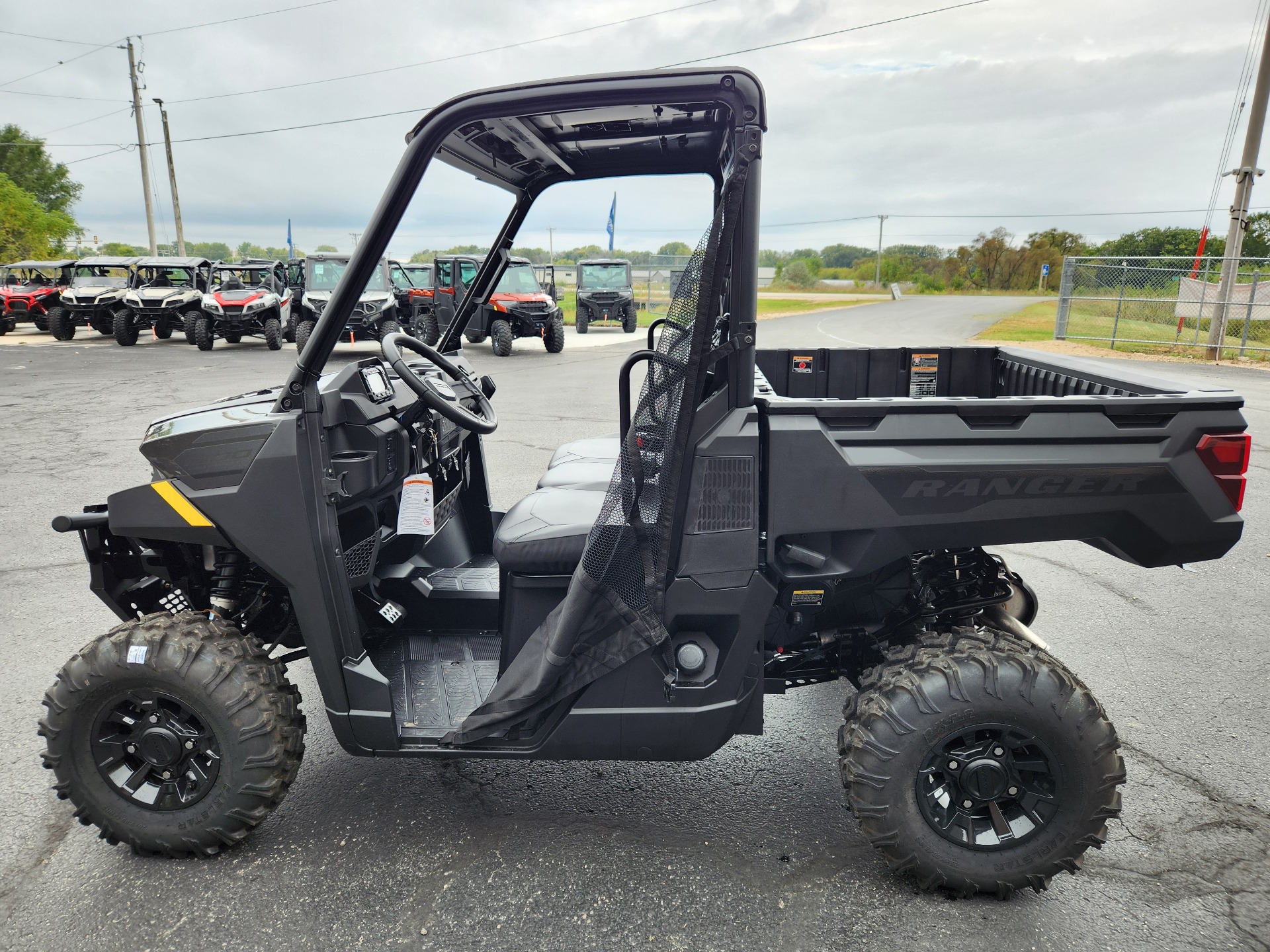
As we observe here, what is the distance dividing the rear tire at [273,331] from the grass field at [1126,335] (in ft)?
54.1

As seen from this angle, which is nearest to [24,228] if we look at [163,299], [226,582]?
[163,299]

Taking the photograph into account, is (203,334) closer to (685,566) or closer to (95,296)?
(95,296)

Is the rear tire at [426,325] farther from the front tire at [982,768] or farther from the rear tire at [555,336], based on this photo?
the front tire at [982,768]

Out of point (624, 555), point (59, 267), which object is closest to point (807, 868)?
→ point (624, 555)

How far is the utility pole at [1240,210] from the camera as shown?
15258 millimetres

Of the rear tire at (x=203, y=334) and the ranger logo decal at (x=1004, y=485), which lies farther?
the rear tire at (x=203, y=334)

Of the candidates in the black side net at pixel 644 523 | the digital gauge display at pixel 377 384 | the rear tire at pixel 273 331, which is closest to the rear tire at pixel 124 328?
the rear tire at pixel 273 331

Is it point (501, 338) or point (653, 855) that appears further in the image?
point (501, 338)

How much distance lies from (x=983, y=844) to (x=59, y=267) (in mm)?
25848

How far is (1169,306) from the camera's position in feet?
70.1

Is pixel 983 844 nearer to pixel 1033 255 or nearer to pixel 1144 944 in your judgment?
pixel 1144 944

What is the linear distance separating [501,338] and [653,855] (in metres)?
15.5

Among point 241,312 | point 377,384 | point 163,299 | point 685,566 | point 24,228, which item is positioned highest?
point 24,228

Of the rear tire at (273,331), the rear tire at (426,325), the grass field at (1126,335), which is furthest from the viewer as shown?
the rear tire at (426,325)
